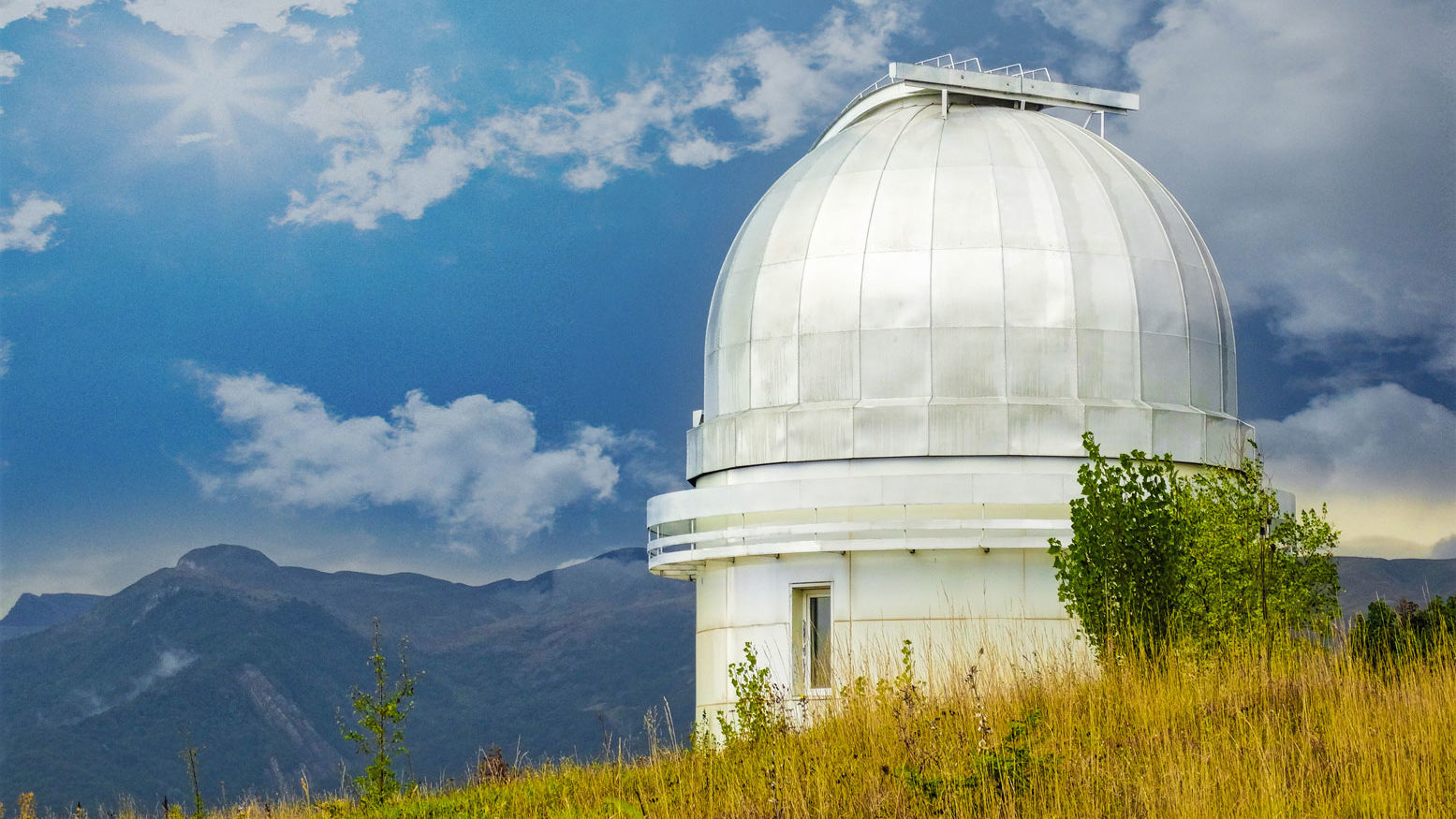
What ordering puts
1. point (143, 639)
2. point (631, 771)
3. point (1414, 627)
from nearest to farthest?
1. point (631, 771)
2. point (1414, 627)
3. point (143, 639)

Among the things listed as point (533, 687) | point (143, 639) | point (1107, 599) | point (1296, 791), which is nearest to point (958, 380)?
point (1107, 599)

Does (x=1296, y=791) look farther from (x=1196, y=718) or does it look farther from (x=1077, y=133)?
(x=1077, y=133)

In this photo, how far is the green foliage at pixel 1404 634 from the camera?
1602 centimetres

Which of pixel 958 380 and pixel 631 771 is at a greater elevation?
pixel 958 380

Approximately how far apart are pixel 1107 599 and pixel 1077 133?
11622 millimetres

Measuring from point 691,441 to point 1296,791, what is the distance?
1696 centimetres

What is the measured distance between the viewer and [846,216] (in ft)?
79.3

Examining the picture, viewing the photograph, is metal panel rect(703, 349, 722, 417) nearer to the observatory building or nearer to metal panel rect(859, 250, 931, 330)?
the observatory building

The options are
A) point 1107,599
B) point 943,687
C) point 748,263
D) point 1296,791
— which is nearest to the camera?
point 1296,791

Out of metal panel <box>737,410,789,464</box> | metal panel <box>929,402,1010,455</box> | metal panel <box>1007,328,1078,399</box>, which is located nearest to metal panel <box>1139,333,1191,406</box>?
metal panel <box>1007,328,1078,399</box>

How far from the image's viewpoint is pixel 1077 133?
26453 mm

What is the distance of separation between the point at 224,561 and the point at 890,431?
134m

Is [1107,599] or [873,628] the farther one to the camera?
[873,628]

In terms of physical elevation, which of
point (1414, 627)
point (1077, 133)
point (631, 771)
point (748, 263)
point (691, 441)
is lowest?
point (631, 771)
